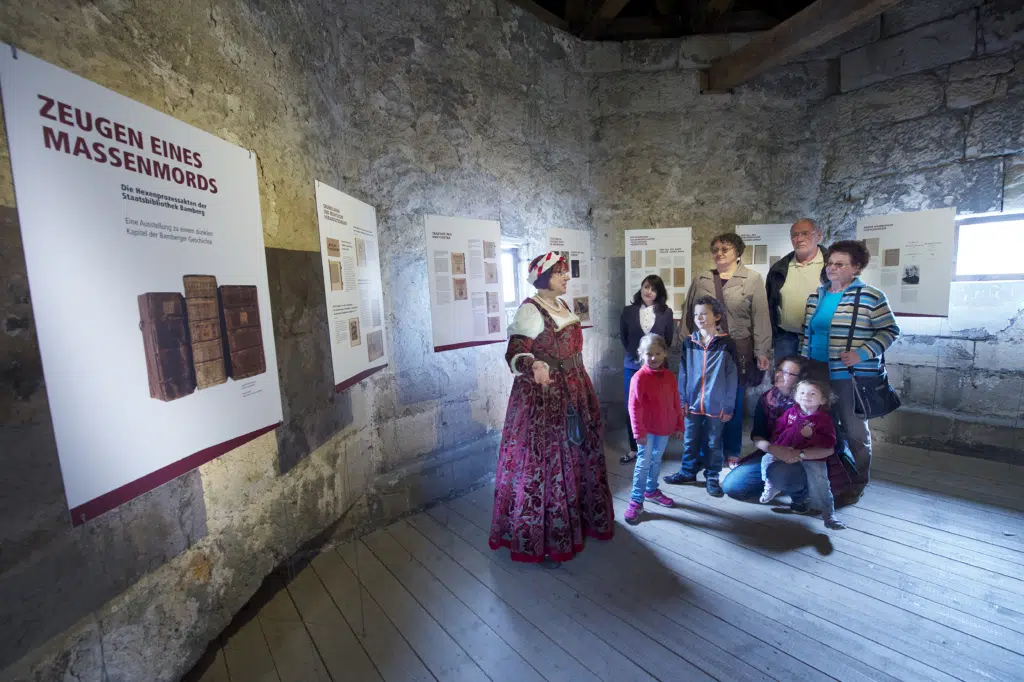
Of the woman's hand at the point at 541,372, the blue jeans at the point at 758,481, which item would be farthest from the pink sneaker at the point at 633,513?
the woman's hand at the point at 541,372

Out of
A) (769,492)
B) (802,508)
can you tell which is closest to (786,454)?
(769,492)

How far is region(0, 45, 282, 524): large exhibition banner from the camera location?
3.58 ft

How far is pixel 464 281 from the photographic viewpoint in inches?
133

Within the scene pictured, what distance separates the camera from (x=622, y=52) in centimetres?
457

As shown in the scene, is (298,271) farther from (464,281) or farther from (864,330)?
(864,330)

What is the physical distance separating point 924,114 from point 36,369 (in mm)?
6097

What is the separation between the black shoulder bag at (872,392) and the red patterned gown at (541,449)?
1991mm

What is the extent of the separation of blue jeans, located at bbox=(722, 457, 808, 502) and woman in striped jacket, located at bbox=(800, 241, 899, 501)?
54 centimetres

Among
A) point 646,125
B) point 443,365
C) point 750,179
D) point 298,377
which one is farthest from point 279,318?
point 750,179

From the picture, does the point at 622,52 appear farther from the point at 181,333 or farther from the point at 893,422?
the point at 181,333

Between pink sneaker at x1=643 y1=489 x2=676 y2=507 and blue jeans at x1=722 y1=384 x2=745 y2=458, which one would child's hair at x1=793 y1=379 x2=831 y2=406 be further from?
pink sneaker at x1=643 y1=489 x2=676 y2=507

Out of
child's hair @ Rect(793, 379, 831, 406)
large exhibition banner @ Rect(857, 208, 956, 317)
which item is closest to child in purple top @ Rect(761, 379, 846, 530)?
child's hair @ Rect(793, 379, 831, 406)

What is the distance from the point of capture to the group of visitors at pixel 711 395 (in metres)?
2.62

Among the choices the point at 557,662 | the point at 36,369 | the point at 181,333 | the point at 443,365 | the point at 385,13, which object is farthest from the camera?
the point at 443,365
